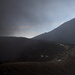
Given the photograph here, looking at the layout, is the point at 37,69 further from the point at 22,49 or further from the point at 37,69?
the point at 22,49

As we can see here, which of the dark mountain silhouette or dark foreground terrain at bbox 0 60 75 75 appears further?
the dark mountain silhouette

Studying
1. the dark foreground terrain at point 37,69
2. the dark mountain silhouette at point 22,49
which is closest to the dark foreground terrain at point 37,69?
the dark foreground terrain at point 37,69

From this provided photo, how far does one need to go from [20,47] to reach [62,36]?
143 feet

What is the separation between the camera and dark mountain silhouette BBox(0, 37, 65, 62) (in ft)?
154

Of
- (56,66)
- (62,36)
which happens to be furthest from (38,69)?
(62,36)

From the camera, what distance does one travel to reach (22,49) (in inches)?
2247

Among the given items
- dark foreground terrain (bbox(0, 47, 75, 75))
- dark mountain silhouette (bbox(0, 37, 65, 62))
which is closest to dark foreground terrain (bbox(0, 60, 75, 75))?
dark foreground terrain (bbox(0, 47, 75, 75))

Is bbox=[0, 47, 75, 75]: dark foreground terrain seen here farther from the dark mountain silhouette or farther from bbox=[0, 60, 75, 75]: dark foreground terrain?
the dark mountain silhouette

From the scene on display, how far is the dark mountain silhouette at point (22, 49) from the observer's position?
46.8m

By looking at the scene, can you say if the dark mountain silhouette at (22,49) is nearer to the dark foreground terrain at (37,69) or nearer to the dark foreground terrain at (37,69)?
the dark foreground terrain at (37,69)

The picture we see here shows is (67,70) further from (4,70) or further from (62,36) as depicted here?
(62,36)

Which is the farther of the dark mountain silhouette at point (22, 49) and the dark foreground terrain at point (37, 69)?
the dark mountain silhouette at point (22, 49)

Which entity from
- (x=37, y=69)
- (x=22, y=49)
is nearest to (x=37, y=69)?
(x=37, y=69)

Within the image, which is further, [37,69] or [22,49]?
[22,49]
